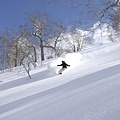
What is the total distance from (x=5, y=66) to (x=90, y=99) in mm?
27860

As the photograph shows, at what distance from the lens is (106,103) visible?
310 cm

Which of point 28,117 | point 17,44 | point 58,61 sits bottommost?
point 28,117

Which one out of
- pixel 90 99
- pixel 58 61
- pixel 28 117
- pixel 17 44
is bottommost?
pixel 28 117

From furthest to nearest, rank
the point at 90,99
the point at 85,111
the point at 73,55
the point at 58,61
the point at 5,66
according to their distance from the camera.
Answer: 1. the point at 5,66
2. the point at 73,55
3. the point at 58,61
4. the point at 90,99
5. the point at 85,111

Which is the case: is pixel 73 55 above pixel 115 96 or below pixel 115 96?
above

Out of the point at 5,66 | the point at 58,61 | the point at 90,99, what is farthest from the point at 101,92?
the point at 5,66

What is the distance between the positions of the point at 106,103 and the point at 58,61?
27.6 feet

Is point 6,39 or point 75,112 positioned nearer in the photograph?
point 75,112

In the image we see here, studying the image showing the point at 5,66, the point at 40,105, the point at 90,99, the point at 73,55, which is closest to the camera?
the point at 90,99

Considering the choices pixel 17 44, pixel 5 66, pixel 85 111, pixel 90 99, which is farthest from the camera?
pixel 5 66

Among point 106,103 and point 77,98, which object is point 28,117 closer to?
point 77,98

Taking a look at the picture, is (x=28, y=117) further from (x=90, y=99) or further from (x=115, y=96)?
(x=115, y=96)

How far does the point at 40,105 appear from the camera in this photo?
157 inches

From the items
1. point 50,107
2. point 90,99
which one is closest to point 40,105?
point 50,107
